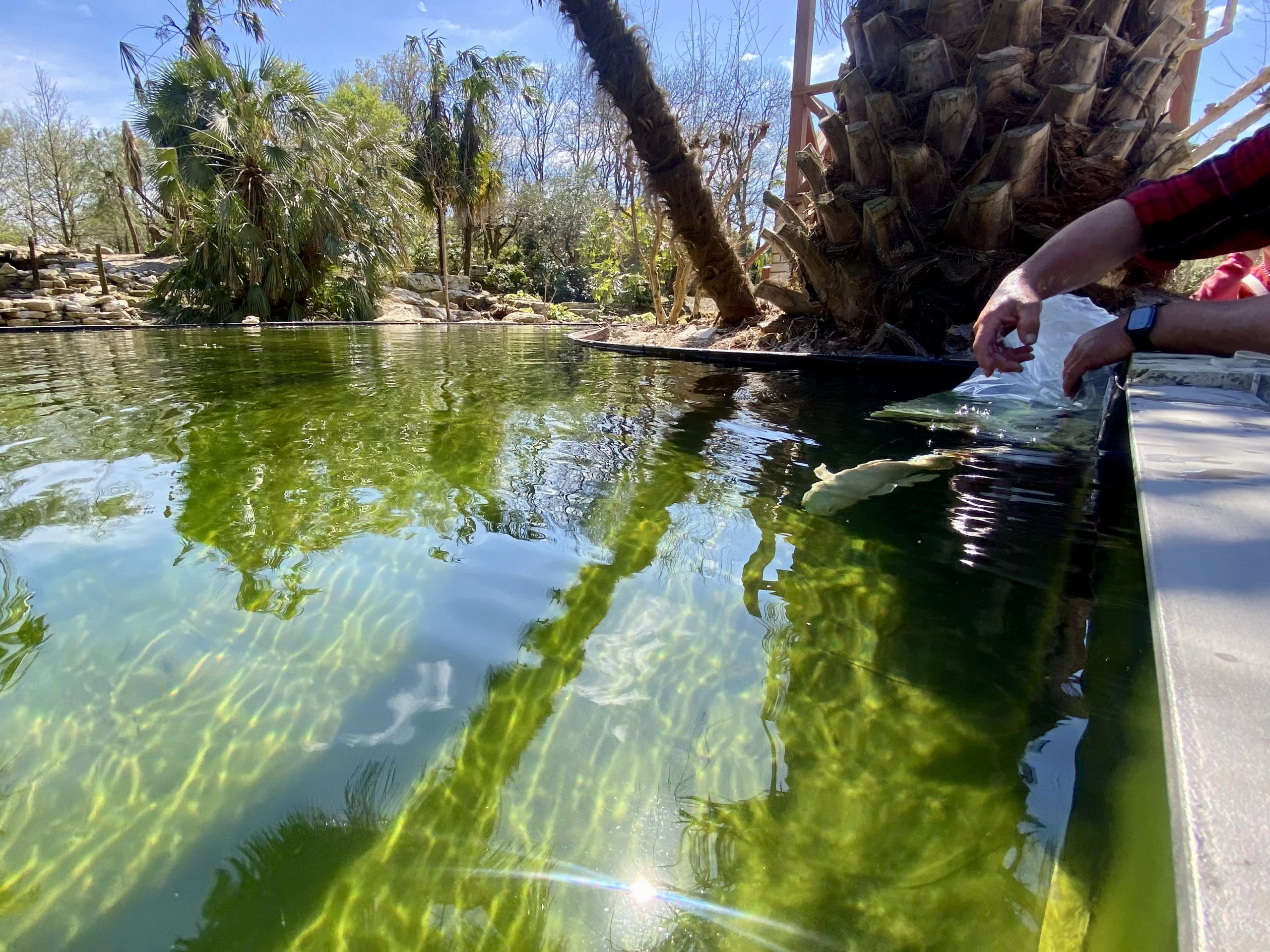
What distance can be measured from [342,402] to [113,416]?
3.53ft

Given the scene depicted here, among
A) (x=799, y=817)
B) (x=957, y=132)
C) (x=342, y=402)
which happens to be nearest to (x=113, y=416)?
(x=342, y=402)

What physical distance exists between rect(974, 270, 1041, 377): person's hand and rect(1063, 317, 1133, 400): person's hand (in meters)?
0.13

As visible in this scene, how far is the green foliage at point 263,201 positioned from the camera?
13.3m

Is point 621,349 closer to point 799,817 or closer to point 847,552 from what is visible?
point 847,552

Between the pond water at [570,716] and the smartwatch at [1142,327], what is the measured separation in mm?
497

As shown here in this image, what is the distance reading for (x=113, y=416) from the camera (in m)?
3.34

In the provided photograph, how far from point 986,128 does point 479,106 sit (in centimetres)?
1817

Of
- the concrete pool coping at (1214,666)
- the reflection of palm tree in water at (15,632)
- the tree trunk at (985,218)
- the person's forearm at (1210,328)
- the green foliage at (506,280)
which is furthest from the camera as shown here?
the green foliage at (506,280)

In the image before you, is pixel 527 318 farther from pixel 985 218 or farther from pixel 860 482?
pixel 860 482

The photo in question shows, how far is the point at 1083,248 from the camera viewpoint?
1.82 m

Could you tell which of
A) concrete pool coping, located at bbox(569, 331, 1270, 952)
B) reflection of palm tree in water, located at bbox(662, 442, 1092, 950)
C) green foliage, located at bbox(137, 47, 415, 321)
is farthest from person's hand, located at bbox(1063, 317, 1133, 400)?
green foliage, located at bbox(137, 47, 415, 321)

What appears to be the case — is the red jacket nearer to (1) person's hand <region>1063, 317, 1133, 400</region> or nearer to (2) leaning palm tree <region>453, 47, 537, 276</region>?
(1) person's hand <region>1063, 317, 1133, 400</region>

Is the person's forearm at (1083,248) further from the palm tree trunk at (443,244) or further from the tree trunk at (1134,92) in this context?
the palm tree trunk at (443,244)

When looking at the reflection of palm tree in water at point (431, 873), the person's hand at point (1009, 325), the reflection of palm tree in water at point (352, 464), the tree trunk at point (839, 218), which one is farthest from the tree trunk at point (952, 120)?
the reflection of palm tree in water at point (431, 873)
